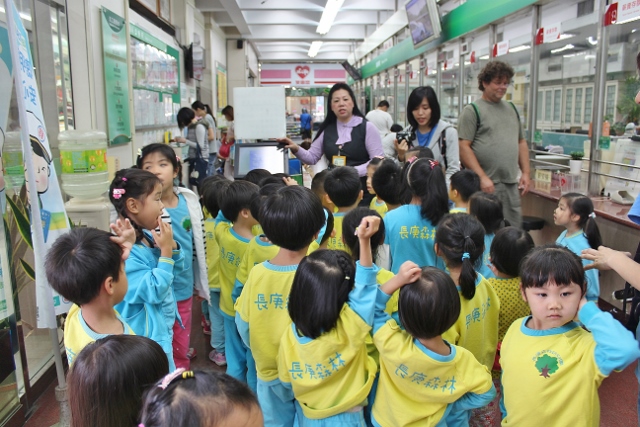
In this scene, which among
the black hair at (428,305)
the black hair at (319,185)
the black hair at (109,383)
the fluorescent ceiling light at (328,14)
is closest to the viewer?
the black hair at (109,383)

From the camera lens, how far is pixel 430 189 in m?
2.27

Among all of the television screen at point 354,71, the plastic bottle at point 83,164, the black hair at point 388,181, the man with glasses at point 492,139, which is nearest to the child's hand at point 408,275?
the black hair at point 388,181

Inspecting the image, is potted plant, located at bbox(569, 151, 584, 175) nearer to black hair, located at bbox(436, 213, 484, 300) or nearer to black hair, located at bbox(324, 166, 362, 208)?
black hair, located at bbox(324, 166, 362, 208)

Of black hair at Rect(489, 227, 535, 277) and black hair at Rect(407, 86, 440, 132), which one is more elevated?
black hair at Rect(407, 86, 440, 132)

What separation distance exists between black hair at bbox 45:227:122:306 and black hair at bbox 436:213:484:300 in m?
1.12

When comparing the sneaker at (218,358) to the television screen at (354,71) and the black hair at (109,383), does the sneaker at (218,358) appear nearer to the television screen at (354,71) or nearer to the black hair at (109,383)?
the black hair at (109,383)

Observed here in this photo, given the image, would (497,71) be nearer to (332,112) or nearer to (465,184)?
(465,184)

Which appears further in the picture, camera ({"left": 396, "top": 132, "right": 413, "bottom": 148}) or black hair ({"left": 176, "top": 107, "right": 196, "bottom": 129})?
black hair ({"left": 176, "top": 107, "right": 196, "bottom": 129})

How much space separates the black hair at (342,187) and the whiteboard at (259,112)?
9.46ft

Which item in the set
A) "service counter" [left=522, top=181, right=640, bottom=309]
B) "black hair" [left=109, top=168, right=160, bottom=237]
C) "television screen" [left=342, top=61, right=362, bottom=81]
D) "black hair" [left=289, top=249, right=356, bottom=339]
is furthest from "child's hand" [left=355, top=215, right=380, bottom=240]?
"television screen" [left=342, top=61, right=362, bottom=81]

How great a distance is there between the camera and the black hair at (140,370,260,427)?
2.66 ft

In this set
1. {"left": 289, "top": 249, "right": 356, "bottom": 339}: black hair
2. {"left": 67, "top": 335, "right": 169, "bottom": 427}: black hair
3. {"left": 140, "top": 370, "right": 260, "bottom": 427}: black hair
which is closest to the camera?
{"left": 140, "top": 370, "right": 260, "bottom": 427}: black hair

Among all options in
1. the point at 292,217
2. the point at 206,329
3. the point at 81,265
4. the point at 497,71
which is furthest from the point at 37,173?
the point at 497,71

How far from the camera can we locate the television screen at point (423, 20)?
728 cm
